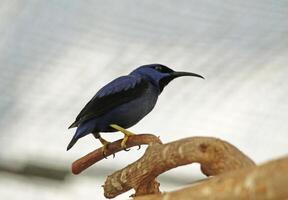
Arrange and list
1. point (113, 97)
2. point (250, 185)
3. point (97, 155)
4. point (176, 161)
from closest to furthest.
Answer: point (250, 185)
point (176, 161)
point (97, 155)
point (113, 97)

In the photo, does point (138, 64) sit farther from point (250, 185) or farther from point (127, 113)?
point (250, 185)

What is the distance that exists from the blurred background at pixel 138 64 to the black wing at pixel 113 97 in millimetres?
256

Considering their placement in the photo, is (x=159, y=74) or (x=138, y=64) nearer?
(x=159, y=74)

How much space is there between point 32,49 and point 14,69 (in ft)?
0.30

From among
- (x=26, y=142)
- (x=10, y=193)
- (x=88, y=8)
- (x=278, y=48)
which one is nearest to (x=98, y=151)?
Answer: (x=88, y=8)

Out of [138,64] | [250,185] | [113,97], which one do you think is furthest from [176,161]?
[138,64]

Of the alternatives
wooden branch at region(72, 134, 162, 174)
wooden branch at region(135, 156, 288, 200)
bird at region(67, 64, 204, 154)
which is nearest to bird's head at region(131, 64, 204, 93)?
bird at region(67, 64, 204, 154)

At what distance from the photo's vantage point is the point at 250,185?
2.00ft

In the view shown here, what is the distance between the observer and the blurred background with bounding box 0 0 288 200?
1.35m

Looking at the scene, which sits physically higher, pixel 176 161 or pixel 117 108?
pixel 117 108

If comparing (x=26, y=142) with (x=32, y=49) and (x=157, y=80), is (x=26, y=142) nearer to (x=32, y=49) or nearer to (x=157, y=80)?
(x=32, y=49)

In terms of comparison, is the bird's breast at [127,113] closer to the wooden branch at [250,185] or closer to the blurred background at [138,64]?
the blurred background at [138,64]

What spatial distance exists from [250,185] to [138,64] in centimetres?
89

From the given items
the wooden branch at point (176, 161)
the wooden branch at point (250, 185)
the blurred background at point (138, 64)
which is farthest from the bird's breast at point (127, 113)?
the wooden branch at point (250, 185)
